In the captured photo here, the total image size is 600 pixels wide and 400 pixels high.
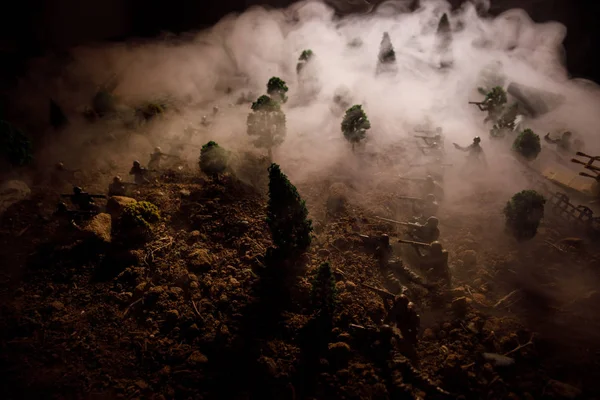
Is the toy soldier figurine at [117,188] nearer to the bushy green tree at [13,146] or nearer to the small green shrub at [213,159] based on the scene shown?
the small green shrub at [213,159]

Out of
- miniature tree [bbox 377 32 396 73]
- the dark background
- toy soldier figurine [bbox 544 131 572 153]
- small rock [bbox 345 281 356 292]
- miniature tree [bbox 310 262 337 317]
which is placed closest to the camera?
miniature tree [bbox 310 262 337 317]

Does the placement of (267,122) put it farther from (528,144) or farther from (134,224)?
(528,144)

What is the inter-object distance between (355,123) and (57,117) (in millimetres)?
14722

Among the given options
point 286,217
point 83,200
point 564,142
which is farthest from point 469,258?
point 83,200

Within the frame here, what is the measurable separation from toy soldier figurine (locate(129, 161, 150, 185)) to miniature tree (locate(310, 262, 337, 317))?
8978 mm

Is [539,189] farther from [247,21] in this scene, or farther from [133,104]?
[247,21]

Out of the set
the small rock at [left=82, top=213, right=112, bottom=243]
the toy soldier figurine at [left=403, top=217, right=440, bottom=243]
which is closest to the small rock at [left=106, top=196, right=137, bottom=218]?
the small rock at [left=82, top=213, right=112, bottom=243]

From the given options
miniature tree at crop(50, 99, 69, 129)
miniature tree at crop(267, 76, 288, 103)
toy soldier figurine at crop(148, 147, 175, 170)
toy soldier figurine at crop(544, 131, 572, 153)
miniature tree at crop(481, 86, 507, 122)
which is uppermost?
miniature tree at crop(481, 86, 507, 122)

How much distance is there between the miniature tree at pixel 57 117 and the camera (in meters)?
15.7

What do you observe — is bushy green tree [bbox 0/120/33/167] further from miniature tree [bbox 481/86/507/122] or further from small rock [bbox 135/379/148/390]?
miniature tree [bbox 481/86/507/122]

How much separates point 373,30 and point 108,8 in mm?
22225

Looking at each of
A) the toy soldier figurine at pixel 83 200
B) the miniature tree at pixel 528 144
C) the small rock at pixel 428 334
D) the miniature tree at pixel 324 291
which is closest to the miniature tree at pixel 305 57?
the miniature tree at pixel 528 144

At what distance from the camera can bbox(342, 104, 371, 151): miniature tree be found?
15.0 meters

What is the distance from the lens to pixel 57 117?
625 inches
